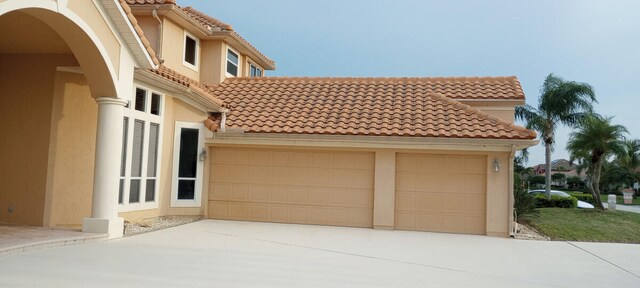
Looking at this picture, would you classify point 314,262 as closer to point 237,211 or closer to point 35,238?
point 35,238

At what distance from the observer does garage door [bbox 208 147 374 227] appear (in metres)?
13.7

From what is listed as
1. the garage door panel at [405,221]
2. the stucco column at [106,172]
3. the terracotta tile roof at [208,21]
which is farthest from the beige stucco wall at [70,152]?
the garage door panel at [405,221]

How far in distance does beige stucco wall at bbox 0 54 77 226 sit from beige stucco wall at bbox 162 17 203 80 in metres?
4.01

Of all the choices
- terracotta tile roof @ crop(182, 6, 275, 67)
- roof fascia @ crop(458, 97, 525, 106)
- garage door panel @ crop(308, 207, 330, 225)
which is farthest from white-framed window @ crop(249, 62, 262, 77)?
roof fascia @ crop(458, 97, 525, 106)

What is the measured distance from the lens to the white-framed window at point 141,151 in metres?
11.6

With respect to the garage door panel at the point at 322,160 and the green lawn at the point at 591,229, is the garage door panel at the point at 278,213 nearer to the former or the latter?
the garage door panel at the point at 322,160

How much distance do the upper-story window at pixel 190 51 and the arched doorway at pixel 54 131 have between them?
526 centimetres

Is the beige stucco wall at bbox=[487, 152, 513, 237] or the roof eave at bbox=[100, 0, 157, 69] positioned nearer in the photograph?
the roof eave at bbox=[100, 0, 157, 69]

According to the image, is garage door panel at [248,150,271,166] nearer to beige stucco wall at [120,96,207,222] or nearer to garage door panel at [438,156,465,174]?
beige stucco wall at [120,96,207,222]

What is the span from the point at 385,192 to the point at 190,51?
801 centimetres

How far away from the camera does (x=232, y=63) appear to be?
18.2 m

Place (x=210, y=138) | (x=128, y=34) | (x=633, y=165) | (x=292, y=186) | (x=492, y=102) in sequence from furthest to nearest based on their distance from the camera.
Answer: (x=633, y=165) < (x=492, y=102) < (x=210, y=138) < (x=292, y=186) < (x=128, y=34)

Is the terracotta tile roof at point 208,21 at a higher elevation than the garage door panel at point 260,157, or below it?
higher

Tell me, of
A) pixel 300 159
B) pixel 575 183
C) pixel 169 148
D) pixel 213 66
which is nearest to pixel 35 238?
pixel 169 148
